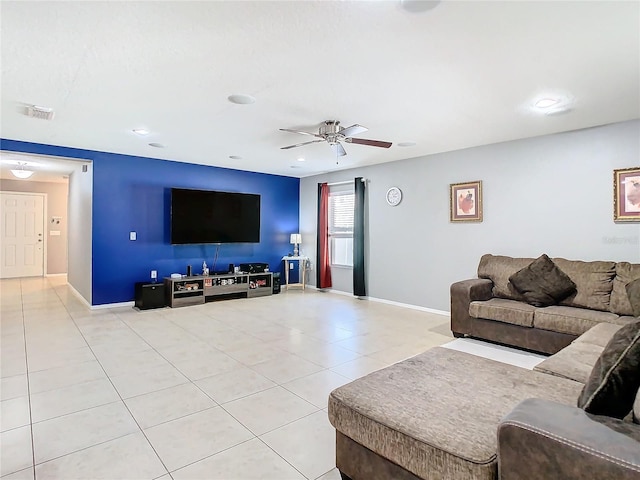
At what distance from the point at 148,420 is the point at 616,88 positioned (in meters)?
4.45

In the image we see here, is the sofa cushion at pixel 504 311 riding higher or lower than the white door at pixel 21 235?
lower

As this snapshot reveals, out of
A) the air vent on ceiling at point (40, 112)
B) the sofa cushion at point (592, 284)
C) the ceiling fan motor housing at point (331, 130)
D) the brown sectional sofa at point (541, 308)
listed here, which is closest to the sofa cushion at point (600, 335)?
the brown sectional sofa at point (541, 308)

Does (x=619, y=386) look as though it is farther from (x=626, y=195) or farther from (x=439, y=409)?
(x=626, y=195)

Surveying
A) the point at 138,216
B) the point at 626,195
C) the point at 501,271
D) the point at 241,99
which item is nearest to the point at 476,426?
the point at 241,99

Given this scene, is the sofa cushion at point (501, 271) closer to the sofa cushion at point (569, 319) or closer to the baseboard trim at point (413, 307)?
the sofa cushion at point (569, 319)

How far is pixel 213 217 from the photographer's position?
6590 millimetres

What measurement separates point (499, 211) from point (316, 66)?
343cm

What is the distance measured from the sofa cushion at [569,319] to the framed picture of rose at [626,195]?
1138 mm

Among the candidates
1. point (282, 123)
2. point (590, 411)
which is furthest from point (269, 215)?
point (590, 411)

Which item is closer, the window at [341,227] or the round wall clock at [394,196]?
the round wall clock at [394,196]

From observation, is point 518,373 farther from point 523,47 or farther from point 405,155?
point 405,155

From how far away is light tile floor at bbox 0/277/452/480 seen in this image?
1.96m

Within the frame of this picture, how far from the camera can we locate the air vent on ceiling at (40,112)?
141 inches

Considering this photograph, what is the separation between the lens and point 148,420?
93.1 inches
